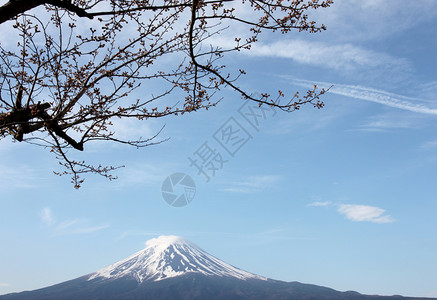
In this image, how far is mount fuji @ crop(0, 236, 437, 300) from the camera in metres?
132

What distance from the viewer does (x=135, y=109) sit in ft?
18.4

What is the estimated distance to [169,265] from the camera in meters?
159

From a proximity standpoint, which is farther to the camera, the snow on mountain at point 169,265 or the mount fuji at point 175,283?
the snow on mountain at point 169,265

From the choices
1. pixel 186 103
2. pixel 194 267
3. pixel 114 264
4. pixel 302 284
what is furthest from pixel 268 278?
pixel 186 103

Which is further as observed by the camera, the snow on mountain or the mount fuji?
the snow on mountain

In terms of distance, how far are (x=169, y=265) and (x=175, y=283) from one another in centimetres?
1924

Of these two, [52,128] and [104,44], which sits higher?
[104,44]

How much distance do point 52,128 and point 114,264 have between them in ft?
592

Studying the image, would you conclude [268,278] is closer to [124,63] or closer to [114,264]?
[114,264]

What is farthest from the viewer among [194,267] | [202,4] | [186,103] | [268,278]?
[268,278]

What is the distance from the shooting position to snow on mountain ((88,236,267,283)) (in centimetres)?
15400

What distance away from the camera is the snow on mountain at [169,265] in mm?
154000

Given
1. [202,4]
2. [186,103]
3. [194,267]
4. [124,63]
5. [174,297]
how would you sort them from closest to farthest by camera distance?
[202,4] → [124,63] → [186,103] → [174,297] → [194,267]

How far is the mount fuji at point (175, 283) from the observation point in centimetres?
13175
